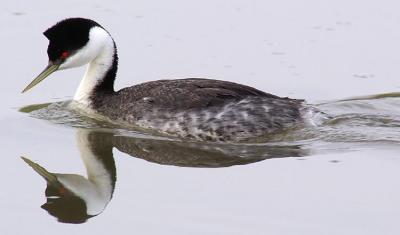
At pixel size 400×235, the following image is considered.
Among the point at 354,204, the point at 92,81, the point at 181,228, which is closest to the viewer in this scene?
the point at 181,228

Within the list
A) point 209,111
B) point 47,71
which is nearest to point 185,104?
point 209,111

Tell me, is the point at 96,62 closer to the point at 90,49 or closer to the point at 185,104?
the point at 90,49

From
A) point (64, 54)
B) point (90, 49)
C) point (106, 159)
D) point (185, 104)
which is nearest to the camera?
point (106, 159)

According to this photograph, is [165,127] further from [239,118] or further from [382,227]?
[382,227]

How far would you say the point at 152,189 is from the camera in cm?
974

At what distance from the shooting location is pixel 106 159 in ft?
36.1

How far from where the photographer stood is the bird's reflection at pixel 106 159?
9.58 m

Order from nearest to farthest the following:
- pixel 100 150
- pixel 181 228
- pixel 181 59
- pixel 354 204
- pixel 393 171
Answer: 1. pixel 181 228
2. pixel 354 204
3. pixel 393 171
4. pixel 100 150
5. pixel 181 59

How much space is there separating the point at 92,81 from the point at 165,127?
1.20 meters

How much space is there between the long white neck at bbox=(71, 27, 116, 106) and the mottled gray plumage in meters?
0.68

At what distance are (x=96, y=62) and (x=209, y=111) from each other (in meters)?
1.60

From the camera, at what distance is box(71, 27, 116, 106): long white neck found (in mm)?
12055

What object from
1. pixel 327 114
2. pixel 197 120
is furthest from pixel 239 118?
pixel 327 114

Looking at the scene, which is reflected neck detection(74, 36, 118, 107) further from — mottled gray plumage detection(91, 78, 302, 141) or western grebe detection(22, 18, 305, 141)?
mottled gray plumage detection(91, 78, 302, 141)
